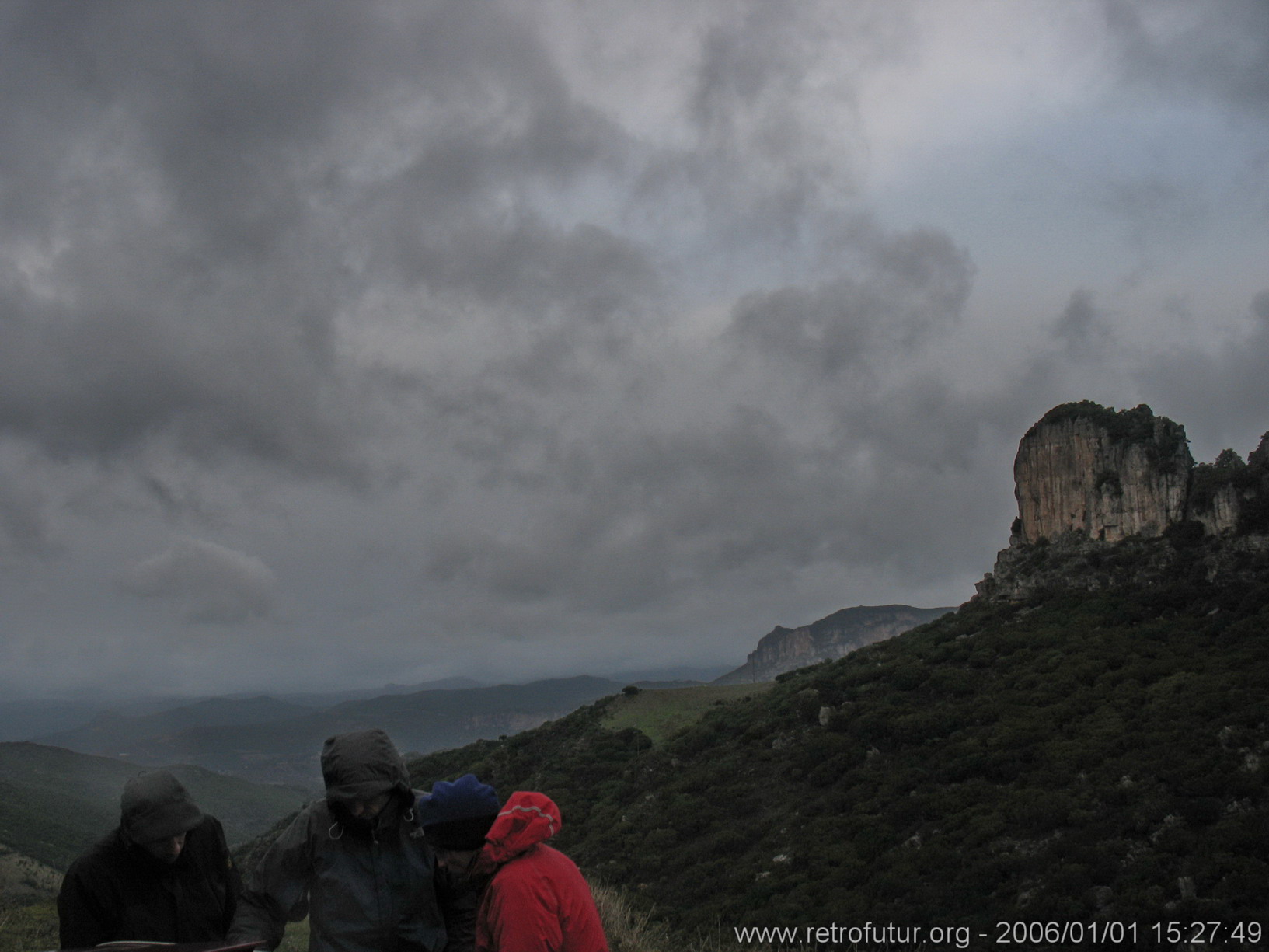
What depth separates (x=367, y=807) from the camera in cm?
385

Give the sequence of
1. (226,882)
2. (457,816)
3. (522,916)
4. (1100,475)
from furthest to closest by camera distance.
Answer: (1100,475)
(226,882)
(457,816)
(522,916)

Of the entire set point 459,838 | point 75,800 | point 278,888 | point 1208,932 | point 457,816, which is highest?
point 457,816

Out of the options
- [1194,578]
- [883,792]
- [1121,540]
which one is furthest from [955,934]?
[1121,540]

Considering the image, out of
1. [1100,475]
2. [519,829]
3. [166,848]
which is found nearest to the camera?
[519,829]

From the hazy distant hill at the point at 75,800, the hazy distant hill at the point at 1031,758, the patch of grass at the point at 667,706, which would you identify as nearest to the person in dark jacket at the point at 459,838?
the hazy distant hill at the point at 1031,758

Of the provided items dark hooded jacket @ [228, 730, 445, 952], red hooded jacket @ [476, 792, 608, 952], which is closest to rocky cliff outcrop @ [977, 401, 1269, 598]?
red hooded jacket @ [476, 792, 608, 952]

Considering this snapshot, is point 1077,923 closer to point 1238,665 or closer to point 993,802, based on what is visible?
point 993,802

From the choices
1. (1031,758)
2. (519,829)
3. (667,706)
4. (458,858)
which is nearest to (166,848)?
(458,858)

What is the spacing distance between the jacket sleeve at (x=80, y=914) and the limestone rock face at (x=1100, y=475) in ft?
148

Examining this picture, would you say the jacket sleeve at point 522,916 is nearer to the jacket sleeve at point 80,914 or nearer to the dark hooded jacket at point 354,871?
the dark hooded jacket at point 354,871

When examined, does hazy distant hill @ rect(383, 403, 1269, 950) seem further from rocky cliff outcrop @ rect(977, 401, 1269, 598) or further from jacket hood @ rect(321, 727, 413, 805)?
jacket hood @ rect(321, 727, 413, 805)

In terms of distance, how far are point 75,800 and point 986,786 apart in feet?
328

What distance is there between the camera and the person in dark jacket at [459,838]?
380cm

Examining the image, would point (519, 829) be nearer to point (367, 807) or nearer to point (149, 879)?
point (367, 807)
